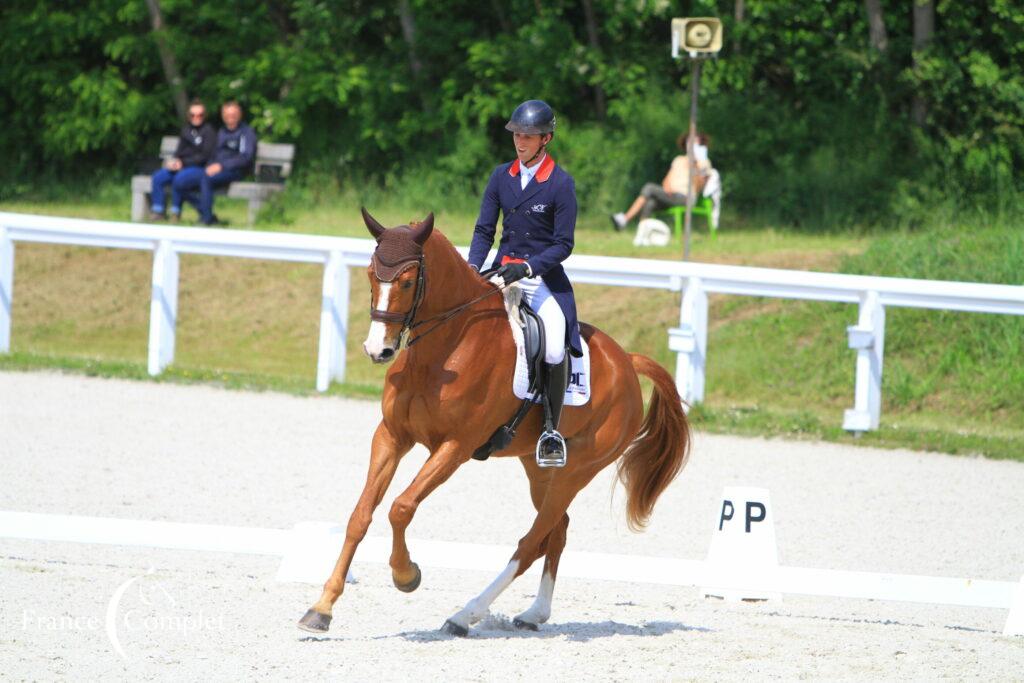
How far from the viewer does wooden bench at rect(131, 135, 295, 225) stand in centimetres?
1725

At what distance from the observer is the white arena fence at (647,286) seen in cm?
1113

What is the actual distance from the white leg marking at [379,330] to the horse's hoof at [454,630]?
1388 mm

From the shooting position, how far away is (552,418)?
6.31m

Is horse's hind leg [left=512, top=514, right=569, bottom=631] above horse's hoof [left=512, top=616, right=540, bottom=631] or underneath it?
above

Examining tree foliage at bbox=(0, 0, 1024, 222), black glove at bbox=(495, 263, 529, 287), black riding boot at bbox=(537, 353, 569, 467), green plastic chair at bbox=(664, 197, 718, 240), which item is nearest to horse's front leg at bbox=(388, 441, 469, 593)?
black riding boot at bbox=(537, 353, 569, 467)

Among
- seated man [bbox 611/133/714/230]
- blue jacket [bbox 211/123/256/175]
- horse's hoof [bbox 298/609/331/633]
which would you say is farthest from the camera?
blue jacket [bbox 211/123/256/175]

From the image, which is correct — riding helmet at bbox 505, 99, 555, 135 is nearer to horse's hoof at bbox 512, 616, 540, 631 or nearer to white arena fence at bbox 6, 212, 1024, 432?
horse's hoof at bbox 512, 616, 540, 631

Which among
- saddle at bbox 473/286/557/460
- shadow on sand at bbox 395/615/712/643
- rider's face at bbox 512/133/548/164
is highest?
rider's face at bbox 512/133/548/164

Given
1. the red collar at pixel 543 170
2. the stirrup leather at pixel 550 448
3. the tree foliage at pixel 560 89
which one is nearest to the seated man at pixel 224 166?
the tree foliage at pixel 560 89

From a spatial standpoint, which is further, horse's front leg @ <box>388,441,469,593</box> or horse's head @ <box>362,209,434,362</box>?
horse's front leg @ <box>388,441,469,593</box>

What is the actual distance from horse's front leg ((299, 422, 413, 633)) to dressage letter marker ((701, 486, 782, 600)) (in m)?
1.81

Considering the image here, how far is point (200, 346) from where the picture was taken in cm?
1476

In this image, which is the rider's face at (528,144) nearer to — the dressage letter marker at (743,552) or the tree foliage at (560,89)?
A: the dressage letter marker at (743,552)

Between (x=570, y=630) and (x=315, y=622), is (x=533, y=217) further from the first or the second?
(x=315, y=622)
